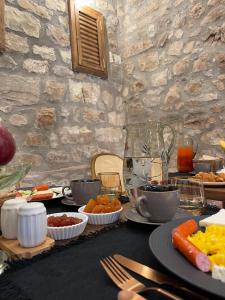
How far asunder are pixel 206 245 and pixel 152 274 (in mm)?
114

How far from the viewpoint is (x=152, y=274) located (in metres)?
0.40

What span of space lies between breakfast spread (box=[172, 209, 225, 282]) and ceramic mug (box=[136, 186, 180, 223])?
0.08 meters

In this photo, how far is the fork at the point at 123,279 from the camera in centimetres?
35

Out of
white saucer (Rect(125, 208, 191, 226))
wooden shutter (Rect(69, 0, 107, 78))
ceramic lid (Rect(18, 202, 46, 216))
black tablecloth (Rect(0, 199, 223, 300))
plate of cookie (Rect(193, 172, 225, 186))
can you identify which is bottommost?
black tablecloth (Rect(0, 199, 223, 300))

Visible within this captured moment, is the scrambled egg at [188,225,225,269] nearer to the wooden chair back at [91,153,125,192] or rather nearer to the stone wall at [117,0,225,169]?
the wooden chair back at [91,153,125,192]

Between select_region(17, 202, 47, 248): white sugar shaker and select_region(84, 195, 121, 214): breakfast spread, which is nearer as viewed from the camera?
select_region(17, 202, 47, 248): white sugar shaker

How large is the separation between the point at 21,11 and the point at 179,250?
245 centimetres

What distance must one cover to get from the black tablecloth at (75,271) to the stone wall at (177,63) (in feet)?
→ 6.35

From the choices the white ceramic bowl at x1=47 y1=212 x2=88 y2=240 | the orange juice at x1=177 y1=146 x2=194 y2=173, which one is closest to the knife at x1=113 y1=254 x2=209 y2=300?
→ the white ceramic bowl at x1=47 y1=212 x2=88 y2=240

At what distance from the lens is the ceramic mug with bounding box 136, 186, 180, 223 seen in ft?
1.98

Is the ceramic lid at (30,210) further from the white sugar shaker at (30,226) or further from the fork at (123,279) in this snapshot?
the fork at (123,279)

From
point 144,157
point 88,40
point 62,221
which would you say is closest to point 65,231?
point 62,221

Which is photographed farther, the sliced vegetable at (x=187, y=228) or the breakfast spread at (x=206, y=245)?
the sliced vegetable at (x=187, y=228)

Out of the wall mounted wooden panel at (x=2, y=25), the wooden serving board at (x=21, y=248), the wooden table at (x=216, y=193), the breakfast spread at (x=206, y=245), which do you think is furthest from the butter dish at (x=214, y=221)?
the wall mounted wooden panel at (x=2, y=25)
